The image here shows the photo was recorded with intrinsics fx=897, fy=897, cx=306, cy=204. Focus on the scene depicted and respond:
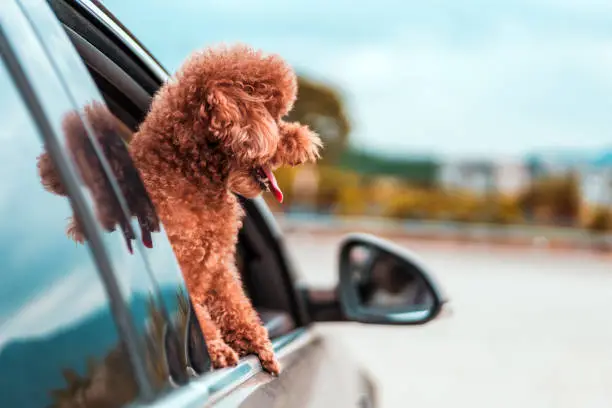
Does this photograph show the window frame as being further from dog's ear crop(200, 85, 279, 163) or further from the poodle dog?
dog's ear crop(200, 85, 279, 163)

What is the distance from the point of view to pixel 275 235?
8.83 feet

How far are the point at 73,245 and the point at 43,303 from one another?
3.8 inches

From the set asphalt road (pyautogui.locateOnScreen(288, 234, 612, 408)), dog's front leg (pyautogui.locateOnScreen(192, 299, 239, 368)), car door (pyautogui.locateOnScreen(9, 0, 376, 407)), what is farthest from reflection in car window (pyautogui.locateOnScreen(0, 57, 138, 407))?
asphalt road (pyautogui.locateOnScreen(288, 234, 612, 408))

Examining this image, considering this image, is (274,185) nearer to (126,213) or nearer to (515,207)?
(126,213)

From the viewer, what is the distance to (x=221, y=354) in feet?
5.02

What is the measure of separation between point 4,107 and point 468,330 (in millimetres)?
10686

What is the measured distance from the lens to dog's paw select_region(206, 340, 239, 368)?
5.00 feet

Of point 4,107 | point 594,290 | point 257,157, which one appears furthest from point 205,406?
point 594,290

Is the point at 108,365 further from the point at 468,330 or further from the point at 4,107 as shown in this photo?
the point at 468,330

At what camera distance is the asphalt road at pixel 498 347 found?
26.1 feet

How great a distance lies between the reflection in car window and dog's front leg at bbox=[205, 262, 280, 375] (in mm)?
248

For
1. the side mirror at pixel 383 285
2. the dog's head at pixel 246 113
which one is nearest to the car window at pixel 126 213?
the dog's head at pixel 246 113

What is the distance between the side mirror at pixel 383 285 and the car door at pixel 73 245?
155cm

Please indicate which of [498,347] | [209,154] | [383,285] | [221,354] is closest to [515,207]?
[498,347]
